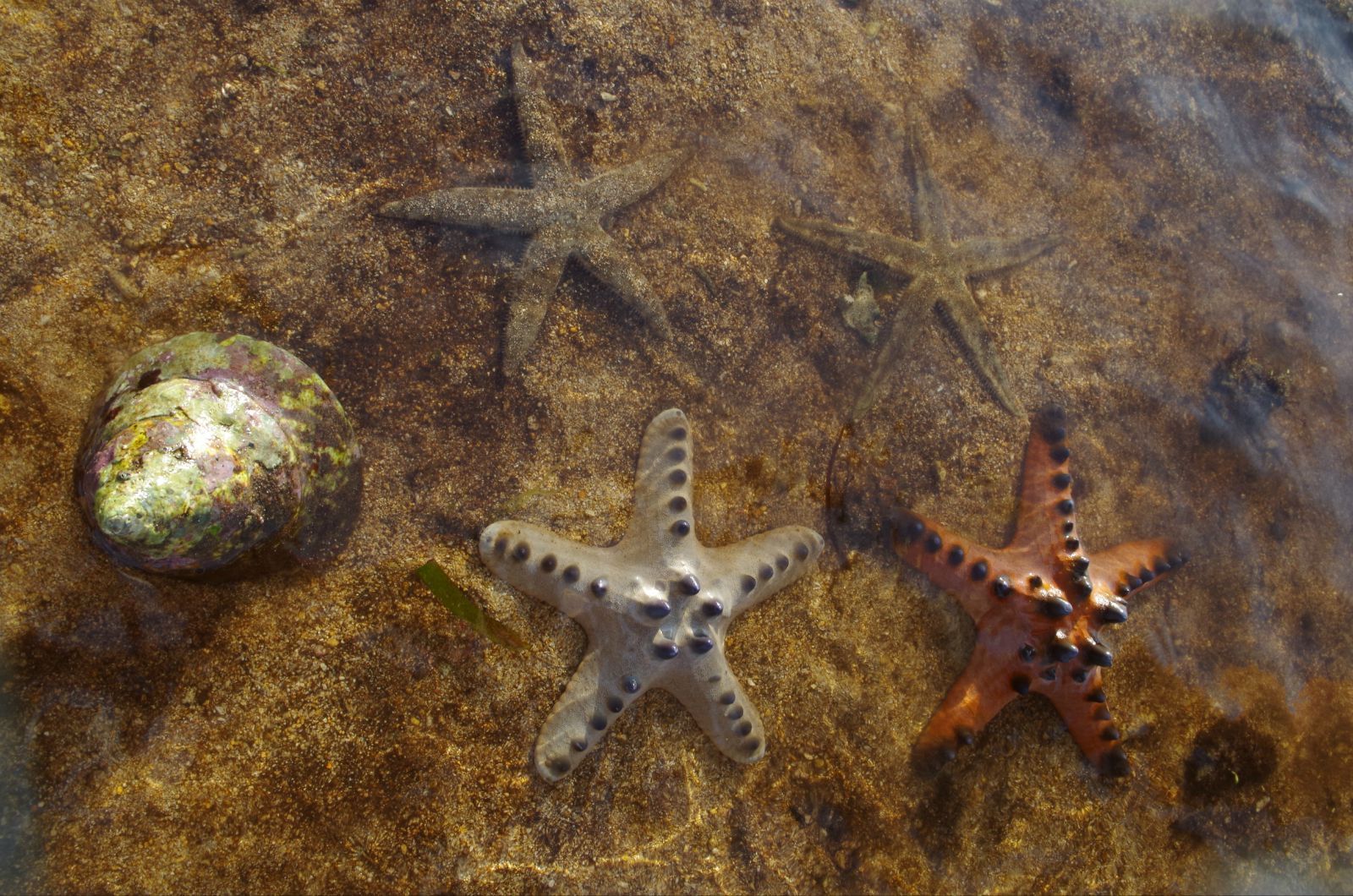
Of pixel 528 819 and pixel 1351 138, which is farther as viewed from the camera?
pixel 1351 138

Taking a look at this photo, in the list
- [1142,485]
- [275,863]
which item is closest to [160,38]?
[275,863]

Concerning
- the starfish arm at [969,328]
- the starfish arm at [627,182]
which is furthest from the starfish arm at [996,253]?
the starfish arm at [627,182]

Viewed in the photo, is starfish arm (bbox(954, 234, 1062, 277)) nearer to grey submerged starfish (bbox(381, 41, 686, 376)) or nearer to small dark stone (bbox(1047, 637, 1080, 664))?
grey submerged starfish (bbox(381, 41, 686, 376))

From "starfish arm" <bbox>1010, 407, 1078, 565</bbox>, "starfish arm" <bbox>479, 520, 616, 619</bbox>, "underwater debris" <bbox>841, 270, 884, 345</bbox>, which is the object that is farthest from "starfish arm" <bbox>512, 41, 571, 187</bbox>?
"starfish arm" <bbox>1010, 407, 1078, 565</bbox>

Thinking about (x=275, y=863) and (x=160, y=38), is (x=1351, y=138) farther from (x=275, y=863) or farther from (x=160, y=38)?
(x=275, y=863)

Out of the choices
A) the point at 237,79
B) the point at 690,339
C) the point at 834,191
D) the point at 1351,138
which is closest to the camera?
the point at 237,79

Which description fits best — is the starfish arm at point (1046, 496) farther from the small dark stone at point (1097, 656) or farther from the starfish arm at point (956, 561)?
the small dark stone at point (1097, 656)

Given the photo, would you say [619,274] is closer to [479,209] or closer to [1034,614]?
[479,209]
